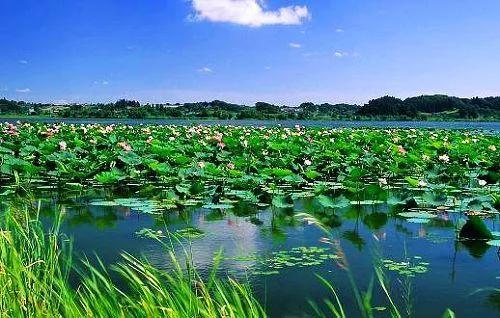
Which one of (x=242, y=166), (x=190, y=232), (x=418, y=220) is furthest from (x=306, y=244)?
(x=242, y=166)

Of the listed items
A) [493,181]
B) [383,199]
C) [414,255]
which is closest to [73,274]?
[414,255]

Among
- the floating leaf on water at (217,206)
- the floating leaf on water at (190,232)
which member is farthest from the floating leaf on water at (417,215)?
the floating leaf on water at (190,232)

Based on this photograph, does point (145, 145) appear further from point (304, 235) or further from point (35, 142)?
point (304, 235)

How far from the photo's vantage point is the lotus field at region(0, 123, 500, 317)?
9.29 feet

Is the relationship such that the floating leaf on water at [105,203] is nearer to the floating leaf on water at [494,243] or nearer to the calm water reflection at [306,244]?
the calm water reflection at [306,244]

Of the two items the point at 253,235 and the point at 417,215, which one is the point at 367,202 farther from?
the point at 253,235

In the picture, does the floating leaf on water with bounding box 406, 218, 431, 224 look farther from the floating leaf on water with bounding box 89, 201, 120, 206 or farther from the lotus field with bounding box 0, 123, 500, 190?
the floating leaf on water with bounding box 89, 201, 120, 206

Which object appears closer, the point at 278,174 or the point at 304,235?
the point at 304,235

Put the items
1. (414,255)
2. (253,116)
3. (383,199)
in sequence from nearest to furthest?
(414,255), (383,199), (253,116)

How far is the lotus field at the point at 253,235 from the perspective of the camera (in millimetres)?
2830

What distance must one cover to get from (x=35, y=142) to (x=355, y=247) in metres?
8.37

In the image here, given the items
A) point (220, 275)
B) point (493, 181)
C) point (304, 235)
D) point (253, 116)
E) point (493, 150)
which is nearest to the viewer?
point (220, 275)

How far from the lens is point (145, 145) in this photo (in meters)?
12.9

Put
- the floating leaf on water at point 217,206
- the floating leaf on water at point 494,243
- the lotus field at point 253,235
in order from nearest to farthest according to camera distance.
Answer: the lotus field at point 253,235 < the floating leaf on water at point 494,243 < the floating leaf on water at point 217,206
